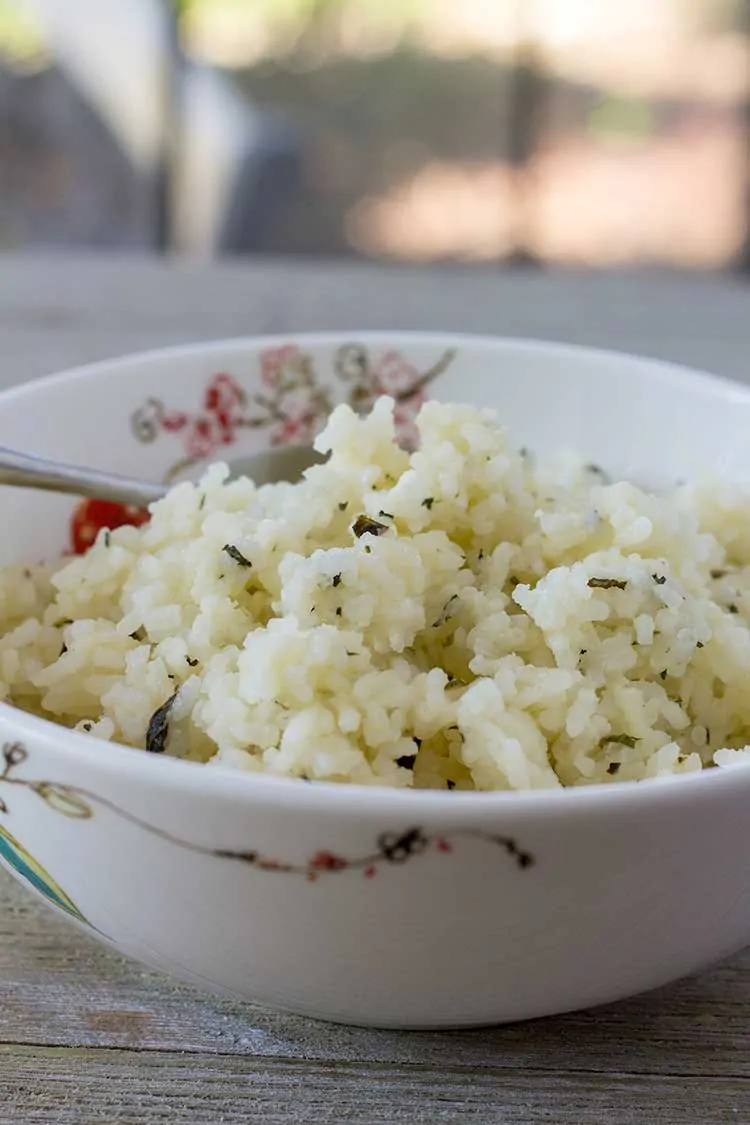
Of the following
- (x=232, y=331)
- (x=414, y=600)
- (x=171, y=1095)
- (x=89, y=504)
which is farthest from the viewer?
(x=232, y=331)

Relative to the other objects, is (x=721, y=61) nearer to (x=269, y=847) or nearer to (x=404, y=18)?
(x=404, y=18)

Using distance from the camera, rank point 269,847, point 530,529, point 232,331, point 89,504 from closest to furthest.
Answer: point 269,847 → point 530,529 → point 89,504 → point 232,331

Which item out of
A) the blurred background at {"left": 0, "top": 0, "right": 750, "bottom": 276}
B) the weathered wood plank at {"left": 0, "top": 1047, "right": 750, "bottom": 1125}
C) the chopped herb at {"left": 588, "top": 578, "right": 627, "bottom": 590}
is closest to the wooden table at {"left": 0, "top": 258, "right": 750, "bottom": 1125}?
the weathered wood plank at {"left": 0, "top": 1047, "right": 750, "bottom": 1125}

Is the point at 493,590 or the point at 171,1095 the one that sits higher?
the point at 493,590

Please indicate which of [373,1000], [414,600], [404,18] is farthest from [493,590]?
[404,18]

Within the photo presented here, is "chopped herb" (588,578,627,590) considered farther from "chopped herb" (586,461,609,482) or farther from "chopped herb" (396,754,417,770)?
"chopped herb" (586,461,609,482)

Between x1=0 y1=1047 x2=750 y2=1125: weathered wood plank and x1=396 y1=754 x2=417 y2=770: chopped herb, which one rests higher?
x1=396 y1=754 x2=417 y2=770: chopped herb

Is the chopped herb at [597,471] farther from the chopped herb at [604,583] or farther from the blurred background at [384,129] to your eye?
the blurred background at [384,129]
